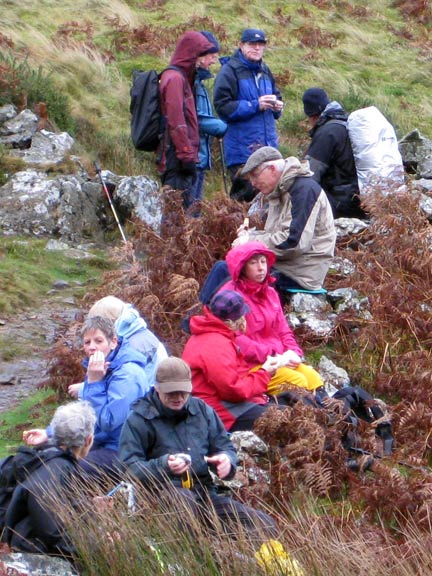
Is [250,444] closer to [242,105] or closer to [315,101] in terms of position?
[315,101]

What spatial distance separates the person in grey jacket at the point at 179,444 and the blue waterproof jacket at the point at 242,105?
18.7ft

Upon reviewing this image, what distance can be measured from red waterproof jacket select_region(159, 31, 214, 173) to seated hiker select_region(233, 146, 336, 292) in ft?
5.37

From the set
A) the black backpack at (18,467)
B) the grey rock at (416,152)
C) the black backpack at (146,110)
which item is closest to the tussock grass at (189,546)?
the black backpack at (18,467)

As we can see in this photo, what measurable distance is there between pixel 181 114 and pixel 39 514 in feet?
18.8

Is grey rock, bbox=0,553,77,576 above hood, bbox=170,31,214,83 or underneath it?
underneath

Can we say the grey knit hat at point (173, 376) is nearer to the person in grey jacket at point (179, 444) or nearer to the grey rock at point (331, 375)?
the person in grey jacket at point (179, 444)

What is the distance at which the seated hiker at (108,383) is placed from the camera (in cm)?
657

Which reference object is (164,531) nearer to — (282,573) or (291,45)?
(282,573)

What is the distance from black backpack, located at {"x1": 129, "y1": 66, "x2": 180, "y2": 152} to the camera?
34.4 feet

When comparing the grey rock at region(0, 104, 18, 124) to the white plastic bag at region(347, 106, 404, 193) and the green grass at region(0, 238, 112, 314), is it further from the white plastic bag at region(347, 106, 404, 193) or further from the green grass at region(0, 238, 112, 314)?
the white plastic bag at region(347, 106, 404, 193)

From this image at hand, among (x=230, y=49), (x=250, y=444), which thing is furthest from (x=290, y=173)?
(x=230, y=49)

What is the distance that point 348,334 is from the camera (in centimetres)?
912

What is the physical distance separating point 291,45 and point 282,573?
1777 cm

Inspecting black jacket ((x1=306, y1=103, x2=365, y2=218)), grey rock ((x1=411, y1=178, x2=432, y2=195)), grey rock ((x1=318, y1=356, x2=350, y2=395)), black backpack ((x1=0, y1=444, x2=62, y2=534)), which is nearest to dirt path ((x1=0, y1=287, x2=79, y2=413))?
grey rock ((x1=318, y1=356, x2=350, y2=395))
